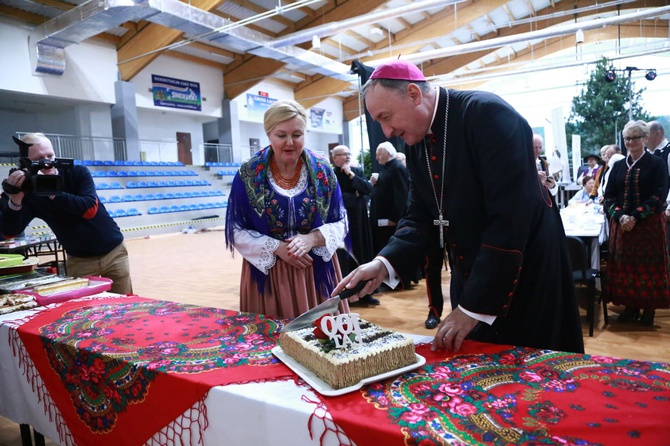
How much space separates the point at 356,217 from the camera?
186 inches

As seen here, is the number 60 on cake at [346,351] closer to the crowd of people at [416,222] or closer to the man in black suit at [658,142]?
the crowd of people at [416,222]

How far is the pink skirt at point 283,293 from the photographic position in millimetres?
1730

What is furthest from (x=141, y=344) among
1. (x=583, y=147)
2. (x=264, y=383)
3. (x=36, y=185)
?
(x=583, y=147)

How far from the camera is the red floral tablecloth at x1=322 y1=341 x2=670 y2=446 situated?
675 millimetres

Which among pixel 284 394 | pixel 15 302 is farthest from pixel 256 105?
pixel 284 394

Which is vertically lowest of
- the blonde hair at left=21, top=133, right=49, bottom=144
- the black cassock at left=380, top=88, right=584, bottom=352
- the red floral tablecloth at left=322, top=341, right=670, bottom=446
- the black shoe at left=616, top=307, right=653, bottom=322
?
the black shoe at left=616, top=307, right=653, bottom=322

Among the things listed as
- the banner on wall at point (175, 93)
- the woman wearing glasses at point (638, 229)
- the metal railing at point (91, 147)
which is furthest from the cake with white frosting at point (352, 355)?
the banner on wall at point (175, 93)

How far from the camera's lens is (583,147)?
536 inches

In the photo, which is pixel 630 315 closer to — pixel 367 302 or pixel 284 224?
pixel 367 302

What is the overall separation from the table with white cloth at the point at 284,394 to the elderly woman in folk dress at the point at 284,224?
35cm

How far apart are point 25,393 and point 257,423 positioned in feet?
3.11

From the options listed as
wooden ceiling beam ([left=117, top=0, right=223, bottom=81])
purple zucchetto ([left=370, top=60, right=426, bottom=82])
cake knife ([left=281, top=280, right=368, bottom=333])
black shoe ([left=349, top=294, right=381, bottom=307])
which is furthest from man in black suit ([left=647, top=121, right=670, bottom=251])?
wooden ceiling beam ([left=117, top=0, right=223, bottom=81])

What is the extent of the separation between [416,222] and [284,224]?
590 millimetres

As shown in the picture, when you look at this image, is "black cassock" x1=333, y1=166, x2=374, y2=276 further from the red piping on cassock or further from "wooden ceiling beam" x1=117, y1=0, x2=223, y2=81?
"wooden ceiling beam" x1=117, y1=0, x2=223, y2=81
